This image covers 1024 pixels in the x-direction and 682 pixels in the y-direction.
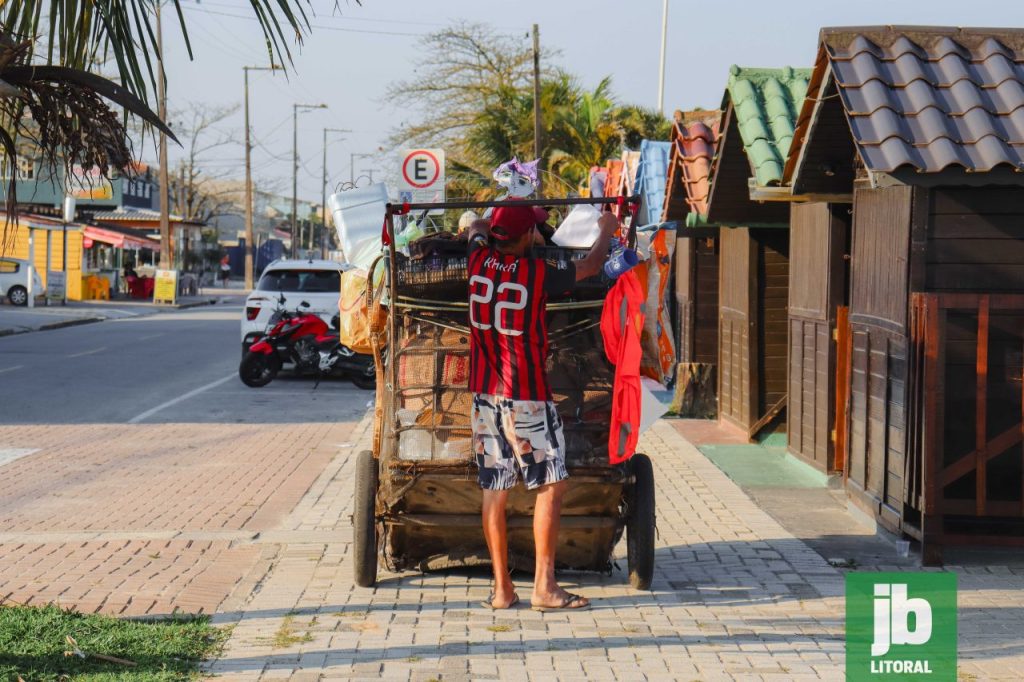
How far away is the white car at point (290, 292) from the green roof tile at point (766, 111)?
8168 mm

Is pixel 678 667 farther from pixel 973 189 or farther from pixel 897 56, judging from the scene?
pixel 897 56

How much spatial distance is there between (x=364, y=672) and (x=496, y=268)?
1944 millimetres

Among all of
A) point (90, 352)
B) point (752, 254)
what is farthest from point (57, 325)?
point (752, 254)

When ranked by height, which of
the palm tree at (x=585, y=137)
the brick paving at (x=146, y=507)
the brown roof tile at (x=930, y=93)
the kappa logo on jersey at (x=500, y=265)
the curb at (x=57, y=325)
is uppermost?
the palm tree at (x=585, y=137)

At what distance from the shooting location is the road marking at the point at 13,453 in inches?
452

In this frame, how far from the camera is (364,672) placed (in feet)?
17.4

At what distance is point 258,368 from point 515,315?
12202 mm

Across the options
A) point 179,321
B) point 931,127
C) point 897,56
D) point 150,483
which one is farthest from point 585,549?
point 179,321

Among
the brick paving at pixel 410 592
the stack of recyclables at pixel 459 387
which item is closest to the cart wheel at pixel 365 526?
the brick paving at pixel 410 592

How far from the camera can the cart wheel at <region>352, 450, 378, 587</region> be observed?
6.56 meters

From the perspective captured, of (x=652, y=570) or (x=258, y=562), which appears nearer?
(x=652, y=570)

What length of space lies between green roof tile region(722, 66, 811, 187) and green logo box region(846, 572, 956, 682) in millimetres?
3995

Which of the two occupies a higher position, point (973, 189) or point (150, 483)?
point (973, 189)

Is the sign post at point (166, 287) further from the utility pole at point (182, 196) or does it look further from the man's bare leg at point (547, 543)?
the man's bare leg at point (547, 543)
